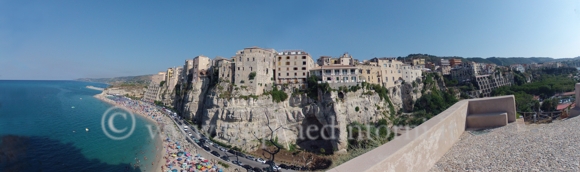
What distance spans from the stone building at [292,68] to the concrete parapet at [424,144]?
959 inches

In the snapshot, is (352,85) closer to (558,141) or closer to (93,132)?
(558,141)

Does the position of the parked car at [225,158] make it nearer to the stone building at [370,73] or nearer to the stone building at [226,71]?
the stone building at [226,71]

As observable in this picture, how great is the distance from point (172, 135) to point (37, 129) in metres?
18.5

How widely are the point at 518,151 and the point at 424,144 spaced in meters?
1.55

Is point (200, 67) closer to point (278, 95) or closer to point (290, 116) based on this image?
point (278, 95)

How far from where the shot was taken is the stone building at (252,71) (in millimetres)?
27844

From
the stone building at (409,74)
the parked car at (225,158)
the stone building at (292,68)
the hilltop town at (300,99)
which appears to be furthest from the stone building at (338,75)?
the parked car at (225,158)

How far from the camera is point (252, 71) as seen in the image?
2811cm

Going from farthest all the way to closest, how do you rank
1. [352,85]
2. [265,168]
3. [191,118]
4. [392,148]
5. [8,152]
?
[191,118], [352,85], [8,152], [265,168], [392,148]

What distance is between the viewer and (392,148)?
314 centimetres

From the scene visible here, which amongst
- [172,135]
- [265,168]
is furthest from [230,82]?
[265,168]
